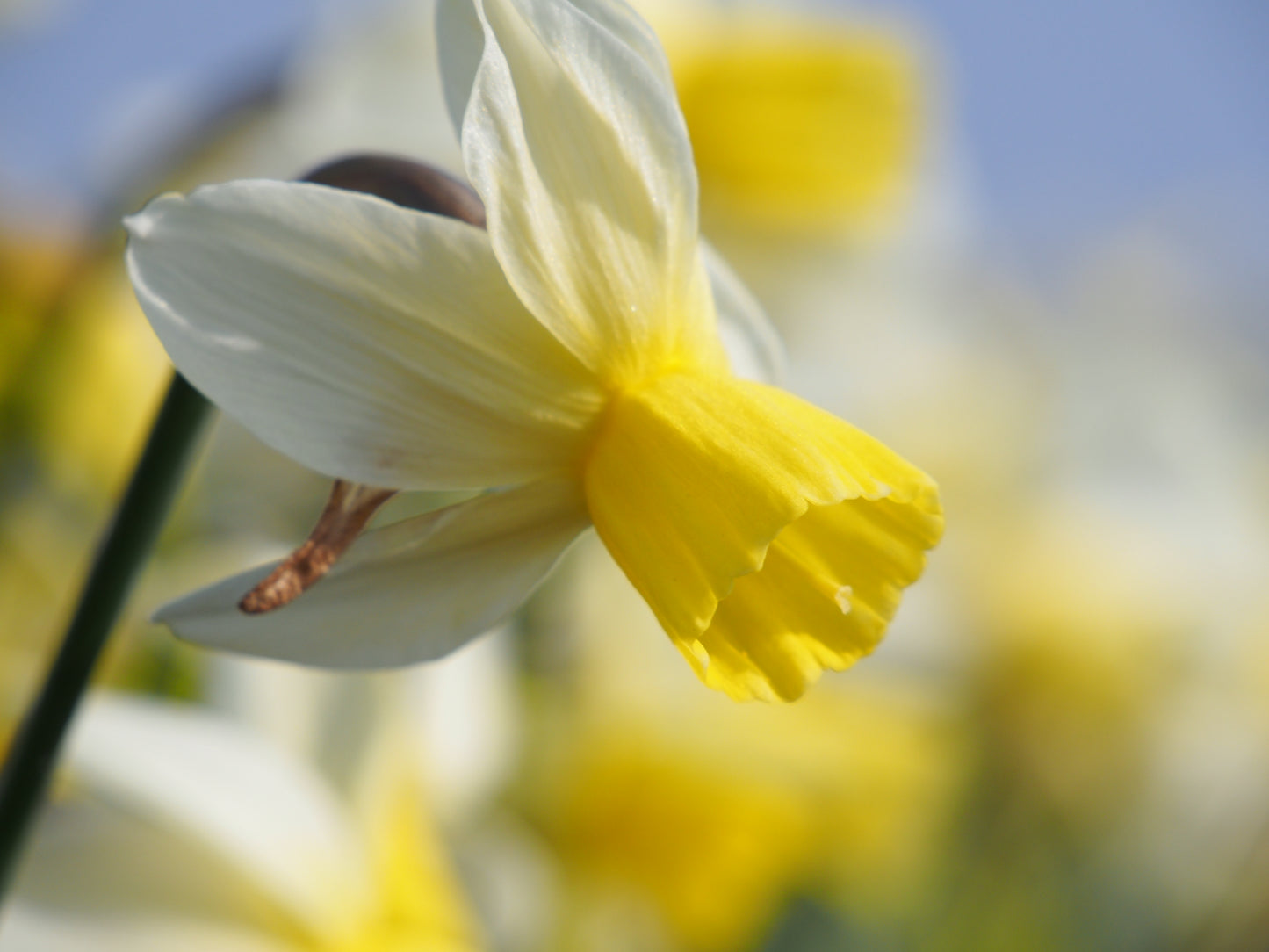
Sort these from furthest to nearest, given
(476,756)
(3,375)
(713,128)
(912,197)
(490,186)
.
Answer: (912,197), (713,128), (3,375), (476,756), (490,186)

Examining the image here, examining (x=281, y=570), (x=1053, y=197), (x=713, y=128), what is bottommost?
(x=1053, y=197)

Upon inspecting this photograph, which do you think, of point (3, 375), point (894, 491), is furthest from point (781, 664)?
point (3, 375)

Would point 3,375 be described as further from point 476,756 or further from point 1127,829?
point 1127,829

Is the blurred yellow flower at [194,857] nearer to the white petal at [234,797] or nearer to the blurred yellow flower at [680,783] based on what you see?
the white petal at [234,797]

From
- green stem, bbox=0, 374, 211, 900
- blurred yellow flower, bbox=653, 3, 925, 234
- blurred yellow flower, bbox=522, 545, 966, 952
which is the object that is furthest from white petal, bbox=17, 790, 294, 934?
blurred yellow flower, bbox=653, 3, 925, 234

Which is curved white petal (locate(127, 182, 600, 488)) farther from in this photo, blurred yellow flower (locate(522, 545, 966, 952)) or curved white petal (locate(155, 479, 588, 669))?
blurred yellow flower (locate(522, 545, 966, 952))

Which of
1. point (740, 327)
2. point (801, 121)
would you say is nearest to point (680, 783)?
point (740, 327)

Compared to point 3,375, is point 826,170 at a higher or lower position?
higher
